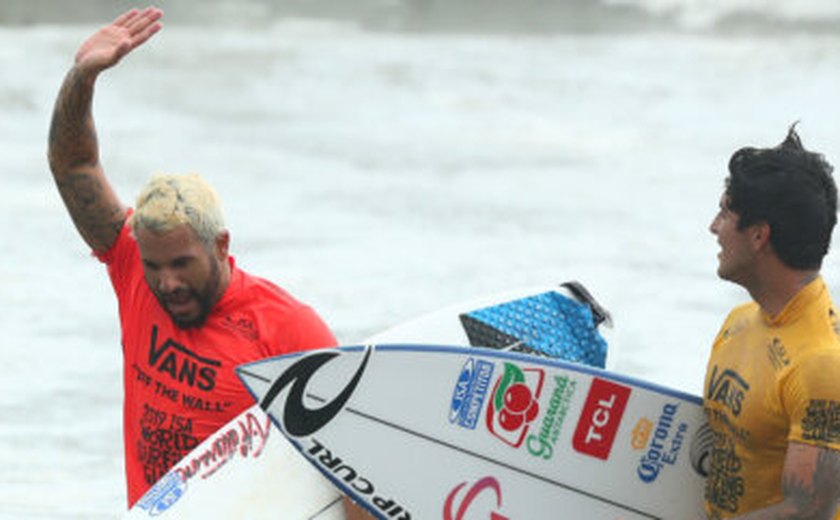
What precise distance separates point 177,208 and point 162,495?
0.77 metres

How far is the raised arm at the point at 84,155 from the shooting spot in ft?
15.2

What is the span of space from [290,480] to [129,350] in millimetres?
612

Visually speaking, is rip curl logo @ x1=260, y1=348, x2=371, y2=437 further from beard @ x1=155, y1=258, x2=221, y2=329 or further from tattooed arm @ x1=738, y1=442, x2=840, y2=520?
tattooed arm @ x1=738, y1=442, x2=840, y2=520

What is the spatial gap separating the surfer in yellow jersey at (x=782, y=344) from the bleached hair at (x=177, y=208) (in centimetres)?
129

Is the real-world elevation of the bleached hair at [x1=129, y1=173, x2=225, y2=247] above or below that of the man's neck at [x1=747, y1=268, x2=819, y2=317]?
below

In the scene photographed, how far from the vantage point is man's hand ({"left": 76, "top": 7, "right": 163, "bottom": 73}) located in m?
4.64

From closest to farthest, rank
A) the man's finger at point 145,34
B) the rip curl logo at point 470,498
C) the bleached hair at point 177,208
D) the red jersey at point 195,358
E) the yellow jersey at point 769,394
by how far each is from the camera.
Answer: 1. the yellow jersey at point 769,394
2. the bleached hair at point 177,208
3. the red jersey at point 195,358
4. the rip curl logo at point 470,498
5. the man's finger at point 145,34

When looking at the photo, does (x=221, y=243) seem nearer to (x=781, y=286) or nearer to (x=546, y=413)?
(x=546, y=413)

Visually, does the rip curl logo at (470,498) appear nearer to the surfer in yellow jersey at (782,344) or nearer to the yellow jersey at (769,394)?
the yellow jersey at (769,394)

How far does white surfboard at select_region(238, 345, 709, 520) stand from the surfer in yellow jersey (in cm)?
66

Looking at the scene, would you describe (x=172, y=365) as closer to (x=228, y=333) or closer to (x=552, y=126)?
(x=228, y=333)

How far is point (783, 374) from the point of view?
11.7ft

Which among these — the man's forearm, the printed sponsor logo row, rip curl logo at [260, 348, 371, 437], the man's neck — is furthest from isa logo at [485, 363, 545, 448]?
the man's forearm

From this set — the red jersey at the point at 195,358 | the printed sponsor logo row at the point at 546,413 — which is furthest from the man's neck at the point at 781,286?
the red jersey at the point at 195,358
